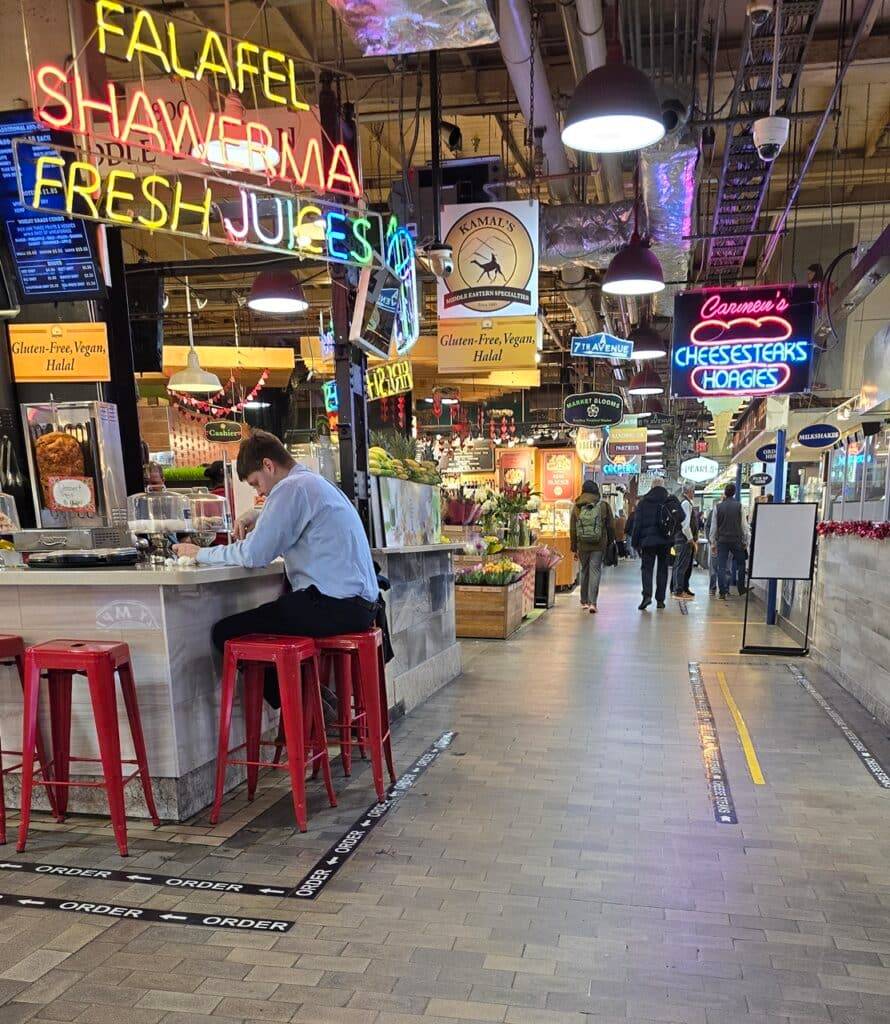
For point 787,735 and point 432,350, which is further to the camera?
point 432,350

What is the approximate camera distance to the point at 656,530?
1027cm

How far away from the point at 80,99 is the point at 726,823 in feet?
14.6

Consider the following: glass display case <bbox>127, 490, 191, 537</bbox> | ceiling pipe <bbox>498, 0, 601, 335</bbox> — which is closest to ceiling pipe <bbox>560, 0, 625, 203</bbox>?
ceiling pipe <bbox>498, 0, 601, 335</bbox>

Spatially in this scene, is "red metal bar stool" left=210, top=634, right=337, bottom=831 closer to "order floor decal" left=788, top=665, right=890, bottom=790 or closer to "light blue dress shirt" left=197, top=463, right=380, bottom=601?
"light blue dress shirt" left=197, top=463, right=380, bottom=601

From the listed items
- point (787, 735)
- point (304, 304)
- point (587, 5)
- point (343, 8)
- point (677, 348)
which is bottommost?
point (787, 735)

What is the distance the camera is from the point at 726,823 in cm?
338

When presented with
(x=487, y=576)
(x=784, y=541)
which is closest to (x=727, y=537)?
(x=784, y=541)

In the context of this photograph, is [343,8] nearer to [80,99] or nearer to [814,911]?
[80,99]

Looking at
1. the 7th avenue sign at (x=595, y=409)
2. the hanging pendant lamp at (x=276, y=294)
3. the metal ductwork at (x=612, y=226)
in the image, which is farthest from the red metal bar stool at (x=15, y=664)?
the 7th avenue sign at (x=595, y=409)

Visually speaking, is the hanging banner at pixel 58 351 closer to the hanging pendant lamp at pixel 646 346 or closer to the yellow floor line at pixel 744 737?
the yellow floor line at pixel 744 737

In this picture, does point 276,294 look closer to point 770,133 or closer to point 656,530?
point 770,133

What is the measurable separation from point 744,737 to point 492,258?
431cm

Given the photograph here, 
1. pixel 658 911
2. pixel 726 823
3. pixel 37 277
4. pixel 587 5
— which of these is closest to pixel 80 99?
pixel 37 277

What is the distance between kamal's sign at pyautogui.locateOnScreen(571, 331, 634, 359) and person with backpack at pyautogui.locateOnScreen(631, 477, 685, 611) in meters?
2.03
